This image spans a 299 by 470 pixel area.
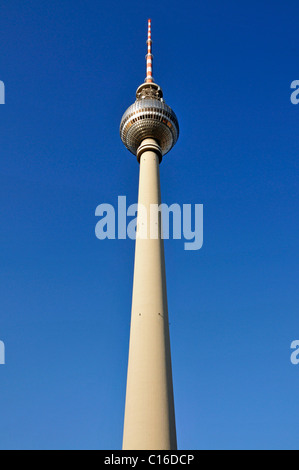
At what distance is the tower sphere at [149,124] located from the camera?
5334 centimetres

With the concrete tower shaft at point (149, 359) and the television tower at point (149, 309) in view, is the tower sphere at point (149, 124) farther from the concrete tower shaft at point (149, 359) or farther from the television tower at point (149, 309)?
the concrete tower shaft at point (149, 359)

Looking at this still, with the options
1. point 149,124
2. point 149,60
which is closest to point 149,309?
point 149,124

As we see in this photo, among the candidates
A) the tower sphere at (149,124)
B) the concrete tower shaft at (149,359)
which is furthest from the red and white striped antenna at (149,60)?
the concrete tower shaft at (149,359)

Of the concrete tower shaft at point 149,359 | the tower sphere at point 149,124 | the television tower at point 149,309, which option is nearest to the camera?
the concrete tower shaft at point 149,359

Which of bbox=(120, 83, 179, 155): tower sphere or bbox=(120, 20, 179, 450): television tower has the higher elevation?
bbox=(120, 83, 179, 155): tower sphere

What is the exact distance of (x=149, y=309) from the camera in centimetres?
3741

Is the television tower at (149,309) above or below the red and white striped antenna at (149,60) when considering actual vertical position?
below

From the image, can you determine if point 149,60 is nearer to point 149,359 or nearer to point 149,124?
point 149,124

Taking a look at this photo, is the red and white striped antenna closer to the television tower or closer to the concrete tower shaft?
the television tower

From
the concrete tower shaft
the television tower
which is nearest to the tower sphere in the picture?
the television tower

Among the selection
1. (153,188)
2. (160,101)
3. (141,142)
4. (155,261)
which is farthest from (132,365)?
(160,101)

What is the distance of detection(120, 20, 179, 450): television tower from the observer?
3133 centimetres
